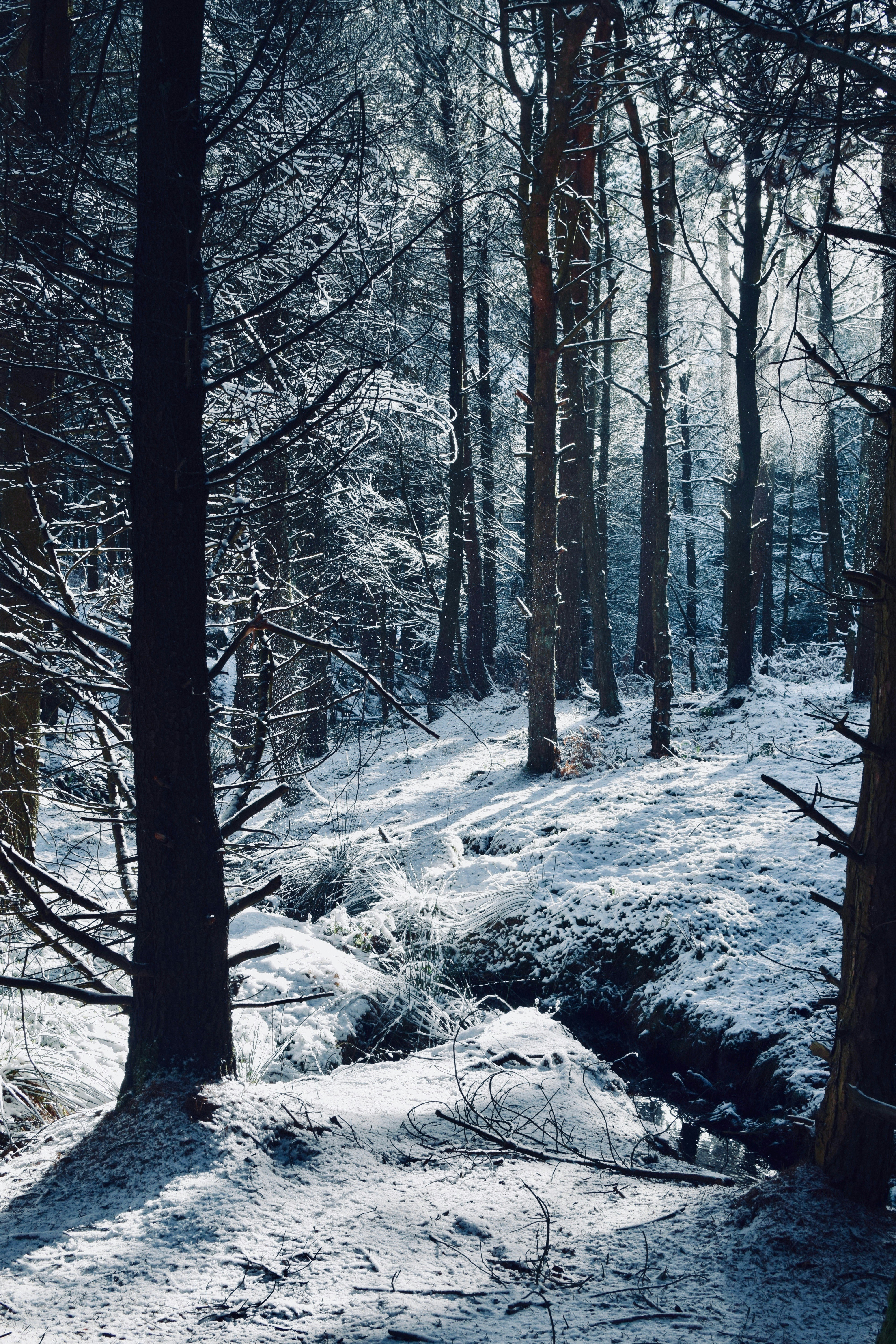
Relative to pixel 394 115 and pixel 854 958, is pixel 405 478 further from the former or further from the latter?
pixel 854 958

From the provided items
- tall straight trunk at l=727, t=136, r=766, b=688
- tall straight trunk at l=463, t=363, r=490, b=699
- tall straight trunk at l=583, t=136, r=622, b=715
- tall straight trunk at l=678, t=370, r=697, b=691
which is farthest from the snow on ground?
tall straight trunk at l=678, t=370, r=697, b=691

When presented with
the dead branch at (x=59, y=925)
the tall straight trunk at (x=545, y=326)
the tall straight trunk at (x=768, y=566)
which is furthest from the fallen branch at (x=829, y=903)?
the tall straight trunk at (x=768, y=566)

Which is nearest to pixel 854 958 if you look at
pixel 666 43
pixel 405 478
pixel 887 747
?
pixel 887 747

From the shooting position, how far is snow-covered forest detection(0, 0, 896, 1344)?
8.29ft

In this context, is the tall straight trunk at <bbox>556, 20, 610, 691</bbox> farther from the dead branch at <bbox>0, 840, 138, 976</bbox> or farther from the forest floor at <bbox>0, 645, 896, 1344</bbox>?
the dead branch at <bbox>0, 840, 138, 976</bbox>

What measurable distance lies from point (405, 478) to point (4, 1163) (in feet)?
42.6

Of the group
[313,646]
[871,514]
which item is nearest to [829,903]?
[313,646]

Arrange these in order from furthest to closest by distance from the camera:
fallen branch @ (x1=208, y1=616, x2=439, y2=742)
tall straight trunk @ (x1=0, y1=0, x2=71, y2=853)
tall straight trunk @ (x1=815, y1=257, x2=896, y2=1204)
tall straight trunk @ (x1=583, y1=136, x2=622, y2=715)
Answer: tall straight trunk @ (x1=583, y1=136, x2=622, y2=715) → tall straight trunk @ (x1=0, y1=0, x2=71, y2=853) → fallen branch @ (x1=208, y1=616, x2=439, y2=742) → tall straight trunk @ (x1=815, y1=257, x2=896, y2=1204)

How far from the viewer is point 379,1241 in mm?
2572

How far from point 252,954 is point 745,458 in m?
11.7

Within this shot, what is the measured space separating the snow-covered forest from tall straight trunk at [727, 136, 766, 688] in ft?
8.43

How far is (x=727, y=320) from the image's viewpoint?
74.1ft

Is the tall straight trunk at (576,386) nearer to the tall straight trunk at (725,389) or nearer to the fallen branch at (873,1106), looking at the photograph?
the tall straight trunk at (725,389)

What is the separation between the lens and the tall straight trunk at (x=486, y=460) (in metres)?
17.8
